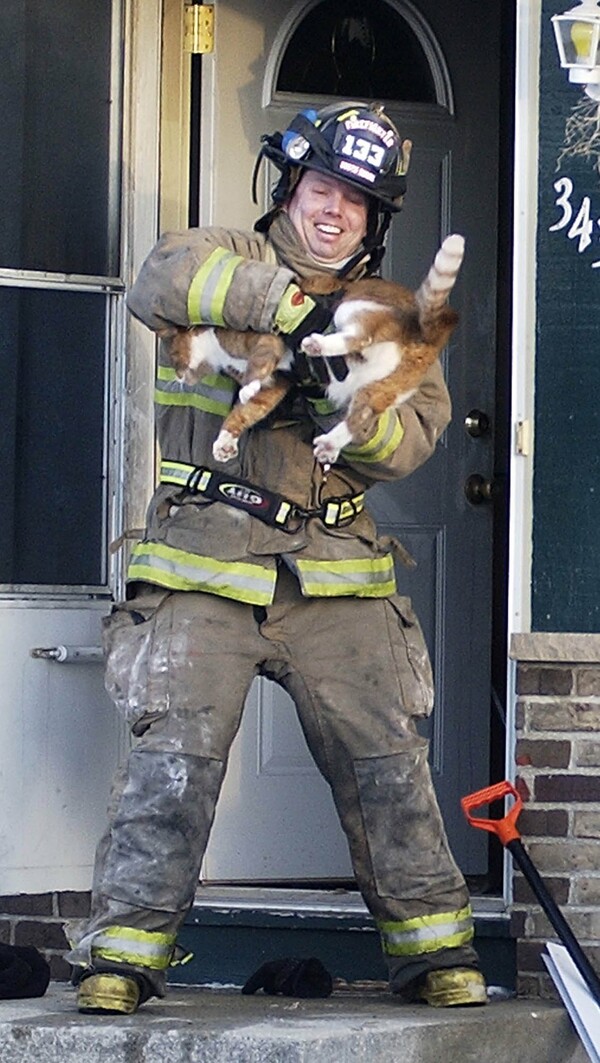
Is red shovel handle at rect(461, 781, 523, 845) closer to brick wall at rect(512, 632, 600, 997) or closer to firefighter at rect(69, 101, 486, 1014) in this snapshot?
firefighter at rect(69, 101, 486, 1014)


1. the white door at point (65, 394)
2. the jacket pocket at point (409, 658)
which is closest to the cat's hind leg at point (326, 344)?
the jacket pocket at point (409, 658)

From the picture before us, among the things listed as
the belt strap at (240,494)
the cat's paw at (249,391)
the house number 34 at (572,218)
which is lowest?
the belt strap at (240,494)

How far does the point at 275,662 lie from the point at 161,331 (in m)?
0.80

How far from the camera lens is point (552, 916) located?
449 cm

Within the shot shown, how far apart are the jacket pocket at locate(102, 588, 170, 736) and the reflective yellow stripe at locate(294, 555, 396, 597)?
318 millimetres

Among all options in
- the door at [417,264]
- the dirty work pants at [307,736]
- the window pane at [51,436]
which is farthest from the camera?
the door at [417,264]

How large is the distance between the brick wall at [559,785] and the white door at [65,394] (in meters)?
1.15

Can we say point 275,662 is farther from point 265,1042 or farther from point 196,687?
point 265,1042

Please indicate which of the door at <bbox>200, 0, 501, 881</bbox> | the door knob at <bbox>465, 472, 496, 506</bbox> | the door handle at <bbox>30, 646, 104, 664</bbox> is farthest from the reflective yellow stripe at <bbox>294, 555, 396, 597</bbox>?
the door knob at <bbox>465, 472, 496, 506</bbox>

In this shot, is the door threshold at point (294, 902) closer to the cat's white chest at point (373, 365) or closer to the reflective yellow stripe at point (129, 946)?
the reflective yellow stripe at point (129, 946)

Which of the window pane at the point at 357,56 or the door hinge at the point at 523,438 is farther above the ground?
the window pane at the point at 357,56

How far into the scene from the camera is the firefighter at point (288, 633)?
13.9 feet

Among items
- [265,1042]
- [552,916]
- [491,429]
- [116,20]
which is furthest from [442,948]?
[116,20]

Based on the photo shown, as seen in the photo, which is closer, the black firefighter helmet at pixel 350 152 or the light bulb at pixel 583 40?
the black firefighter helmet at pixel 350 152
